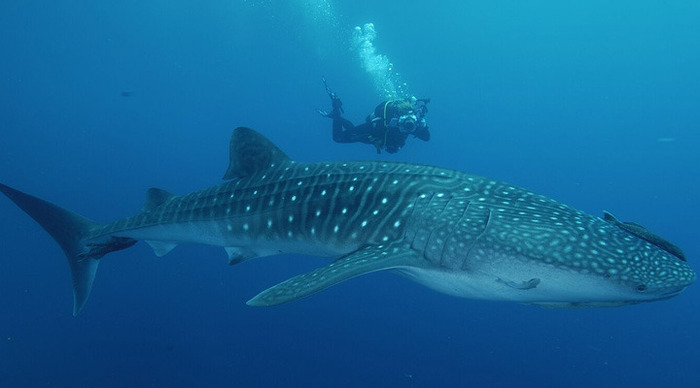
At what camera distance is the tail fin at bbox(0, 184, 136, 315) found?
589 cm

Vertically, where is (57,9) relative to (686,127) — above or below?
above

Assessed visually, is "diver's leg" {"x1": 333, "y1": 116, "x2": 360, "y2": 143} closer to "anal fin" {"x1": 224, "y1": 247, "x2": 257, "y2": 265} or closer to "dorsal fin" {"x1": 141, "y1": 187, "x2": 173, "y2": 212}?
"dorsal fin" {"x1": 141, "y1": 187, "x2": 173, "y2": 212}

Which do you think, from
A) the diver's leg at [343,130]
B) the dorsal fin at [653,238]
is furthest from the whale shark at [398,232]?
the diver's leg at [343,130]

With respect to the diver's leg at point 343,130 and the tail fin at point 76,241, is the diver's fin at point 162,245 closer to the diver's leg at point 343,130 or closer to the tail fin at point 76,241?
the tail fin at point 76,241

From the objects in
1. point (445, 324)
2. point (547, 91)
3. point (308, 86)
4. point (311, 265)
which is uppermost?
point (308, 86)

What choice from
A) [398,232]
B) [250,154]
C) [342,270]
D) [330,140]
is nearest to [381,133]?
[250,154]

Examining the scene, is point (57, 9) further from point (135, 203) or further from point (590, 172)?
point (590, 172)

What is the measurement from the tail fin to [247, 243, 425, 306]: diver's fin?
3.61 meters

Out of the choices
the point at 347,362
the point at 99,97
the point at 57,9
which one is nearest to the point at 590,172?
the point at 347,362

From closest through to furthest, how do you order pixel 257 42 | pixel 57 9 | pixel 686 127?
pixel 57 9 → pixel 257 42 → pixel 686 127

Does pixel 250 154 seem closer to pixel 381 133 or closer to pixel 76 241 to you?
pixel 76 241

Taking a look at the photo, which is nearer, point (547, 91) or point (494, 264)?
point (494, 264)

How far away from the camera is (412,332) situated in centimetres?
1288

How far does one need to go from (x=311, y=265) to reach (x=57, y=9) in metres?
60.2
